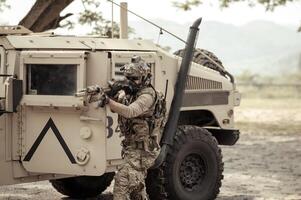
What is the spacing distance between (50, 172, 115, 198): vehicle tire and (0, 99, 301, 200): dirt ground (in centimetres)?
11

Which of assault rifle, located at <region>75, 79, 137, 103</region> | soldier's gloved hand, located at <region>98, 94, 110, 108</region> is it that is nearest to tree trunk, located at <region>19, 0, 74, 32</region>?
assault rifle, located at <region>75, 79, 137, 103</region>

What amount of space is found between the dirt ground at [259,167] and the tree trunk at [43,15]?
3.60m

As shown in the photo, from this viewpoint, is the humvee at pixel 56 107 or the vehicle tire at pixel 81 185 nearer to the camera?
the humvee at pixel 56 107

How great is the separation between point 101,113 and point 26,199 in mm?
2216

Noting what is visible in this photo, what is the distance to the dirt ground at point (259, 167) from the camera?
9.20m

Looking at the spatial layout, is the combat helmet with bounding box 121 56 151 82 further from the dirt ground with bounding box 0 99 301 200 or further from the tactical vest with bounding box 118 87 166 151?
the dirt ground with bounding box 0 99 301 200

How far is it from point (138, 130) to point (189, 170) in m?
1.89

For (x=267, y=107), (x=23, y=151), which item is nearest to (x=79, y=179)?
(x=23, y=151)

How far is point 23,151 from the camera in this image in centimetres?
724

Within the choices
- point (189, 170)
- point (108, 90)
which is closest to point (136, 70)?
point (108, 90)

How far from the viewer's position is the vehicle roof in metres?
7.23

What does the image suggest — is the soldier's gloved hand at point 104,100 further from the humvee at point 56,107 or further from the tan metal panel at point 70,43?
the tan metal panel at point 70,43

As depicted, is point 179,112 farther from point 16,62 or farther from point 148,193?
point 16,62

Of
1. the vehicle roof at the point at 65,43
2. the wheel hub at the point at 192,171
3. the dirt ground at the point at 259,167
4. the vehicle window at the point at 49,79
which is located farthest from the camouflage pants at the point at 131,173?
the dirt ground at the point at 259,167
